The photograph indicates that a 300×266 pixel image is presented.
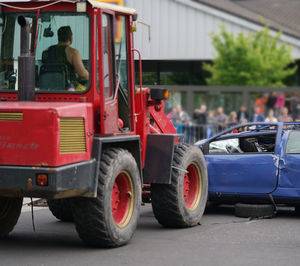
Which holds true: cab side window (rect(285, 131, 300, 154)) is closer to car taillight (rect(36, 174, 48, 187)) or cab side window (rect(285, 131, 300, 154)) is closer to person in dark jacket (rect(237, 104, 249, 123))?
car taillight (rect(36, 174, 48, 187))

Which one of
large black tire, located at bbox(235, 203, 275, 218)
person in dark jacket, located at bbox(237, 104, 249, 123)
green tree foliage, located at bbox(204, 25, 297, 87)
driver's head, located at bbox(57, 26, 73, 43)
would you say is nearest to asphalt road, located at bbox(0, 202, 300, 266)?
large black tire, located at bbox(235, 203, 275, 218)

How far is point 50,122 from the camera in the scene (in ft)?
28.7

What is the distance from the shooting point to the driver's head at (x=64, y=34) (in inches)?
381

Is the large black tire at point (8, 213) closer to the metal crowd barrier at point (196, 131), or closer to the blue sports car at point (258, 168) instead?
the blue sports car at point (258, 168)

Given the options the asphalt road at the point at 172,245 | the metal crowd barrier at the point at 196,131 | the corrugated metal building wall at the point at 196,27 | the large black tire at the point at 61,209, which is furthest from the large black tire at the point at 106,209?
the corrugated metal building wall at the point at 196,27

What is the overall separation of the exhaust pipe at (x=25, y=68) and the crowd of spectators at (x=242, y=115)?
1269 cm

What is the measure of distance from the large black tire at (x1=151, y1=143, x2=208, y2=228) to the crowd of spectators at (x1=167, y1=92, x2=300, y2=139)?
10.3 m

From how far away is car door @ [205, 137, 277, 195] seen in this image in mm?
12484

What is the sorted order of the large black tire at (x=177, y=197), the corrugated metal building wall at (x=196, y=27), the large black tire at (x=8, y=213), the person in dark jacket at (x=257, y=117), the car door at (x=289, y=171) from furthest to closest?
the corrugated metal building wall at (x=196, y=27), the person in dark jacket at (x=257, y=117), the car door at (x=289, y=171), the large black tire at (x=177, y=197), the large black tire at (x=8, y=213)

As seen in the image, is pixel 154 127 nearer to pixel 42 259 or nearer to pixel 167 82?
pixel 167 82

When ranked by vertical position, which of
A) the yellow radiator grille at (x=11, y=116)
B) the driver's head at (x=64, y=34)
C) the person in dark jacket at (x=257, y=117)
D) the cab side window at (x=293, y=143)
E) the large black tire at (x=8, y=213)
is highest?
the driver's head at (x=64, y=34)

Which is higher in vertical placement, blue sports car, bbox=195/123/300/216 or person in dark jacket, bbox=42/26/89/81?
person in dark jacket, bbox=42/26/89/81

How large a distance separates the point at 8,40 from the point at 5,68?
343 millimetres

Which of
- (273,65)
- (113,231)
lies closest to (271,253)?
(113,231)
